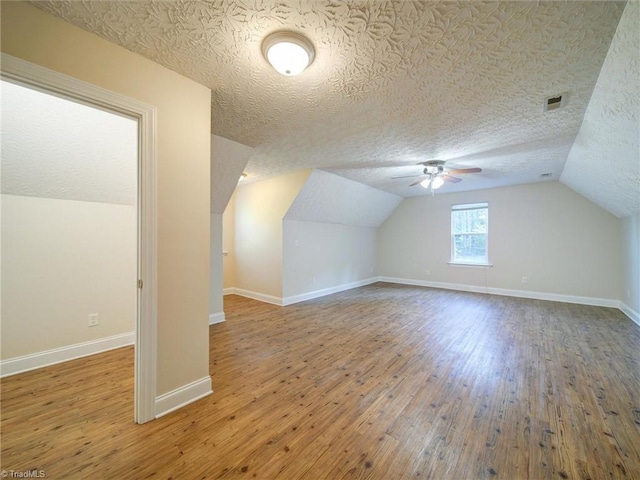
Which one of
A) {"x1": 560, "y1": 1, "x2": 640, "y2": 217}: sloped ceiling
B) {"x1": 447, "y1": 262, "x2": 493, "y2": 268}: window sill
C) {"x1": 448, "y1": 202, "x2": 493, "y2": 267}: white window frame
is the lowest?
{"x1": 447, "y1": 262, "x2": 493, "y2": 268}: window sill

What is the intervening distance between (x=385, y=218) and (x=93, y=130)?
6.48 m

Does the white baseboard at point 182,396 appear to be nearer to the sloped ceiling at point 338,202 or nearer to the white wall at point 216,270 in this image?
the white wall at point 216,270

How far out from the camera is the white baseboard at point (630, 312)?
3766 mm

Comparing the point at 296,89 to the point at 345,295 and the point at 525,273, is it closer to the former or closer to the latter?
the point at 345,295

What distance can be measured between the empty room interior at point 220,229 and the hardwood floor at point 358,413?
2cm

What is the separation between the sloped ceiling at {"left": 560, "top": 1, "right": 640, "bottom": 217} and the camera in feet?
4.82

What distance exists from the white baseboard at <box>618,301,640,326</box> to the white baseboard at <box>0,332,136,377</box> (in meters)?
6.79

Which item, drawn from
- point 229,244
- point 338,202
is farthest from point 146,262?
point 229,244

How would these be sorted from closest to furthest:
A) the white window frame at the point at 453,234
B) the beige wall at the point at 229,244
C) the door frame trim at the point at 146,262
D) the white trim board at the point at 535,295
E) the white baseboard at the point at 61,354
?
the door frame trim at the point at 146,262, the white baseboard at the point at 61,354, the white trim board at the point at 535,295, the beige wall at the point at 229,244, the white window frame at the point at 453,234

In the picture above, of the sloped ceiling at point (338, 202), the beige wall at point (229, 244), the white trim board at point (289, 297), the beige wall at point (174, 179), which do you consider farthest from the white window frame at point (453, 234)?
the beige wall at point (174, 179)

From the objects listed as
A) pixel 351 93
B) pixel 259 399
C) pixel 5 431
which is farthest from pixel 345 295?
pixel 5 431

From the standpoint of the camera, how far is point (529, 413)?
1.83 metres

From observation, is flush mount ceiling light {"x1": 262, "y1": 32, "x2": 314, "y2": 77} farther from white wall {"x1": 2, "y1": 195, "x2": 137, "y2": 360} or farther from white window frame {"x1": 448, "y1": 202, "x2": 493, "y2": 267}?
white window frame {"x1": 448, "y1": 202, "x2": 493, "y2": 267}

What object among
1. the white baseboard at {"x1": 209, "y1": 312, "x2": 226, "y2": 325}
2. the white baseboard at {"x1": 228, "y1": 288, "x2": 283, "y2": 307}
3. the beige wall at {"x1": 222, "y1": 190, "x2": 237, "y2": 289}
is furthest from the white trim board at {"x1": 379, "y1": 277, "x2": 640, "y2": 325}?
the white baseboard at {"x1": 209, "y1": 312, "x2": 226, "y2": 325}
